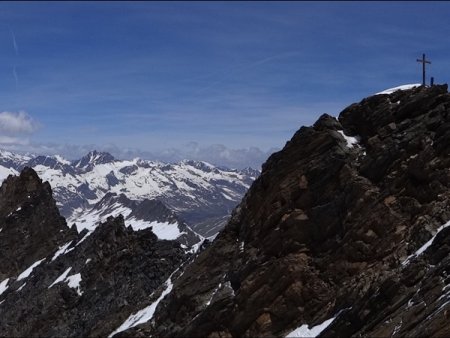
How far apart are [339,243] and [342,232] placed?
1.14 m

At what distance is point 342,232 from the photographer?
5203 centimetres

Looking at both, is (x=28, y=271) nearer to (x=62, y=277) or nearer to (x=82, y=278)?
(x=62, y=277)

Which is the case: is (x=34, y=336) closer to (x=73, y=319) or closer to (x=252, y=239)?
(x=73, y=319)

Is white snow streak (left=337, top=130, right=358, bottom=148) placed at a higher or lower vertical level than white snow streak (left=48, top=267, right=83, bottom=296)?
higher

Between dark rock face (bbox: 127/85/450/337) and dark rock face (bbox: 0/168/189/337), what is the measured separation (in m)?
26.3

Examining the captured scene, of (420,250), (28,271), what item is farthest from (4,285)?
(420,250)

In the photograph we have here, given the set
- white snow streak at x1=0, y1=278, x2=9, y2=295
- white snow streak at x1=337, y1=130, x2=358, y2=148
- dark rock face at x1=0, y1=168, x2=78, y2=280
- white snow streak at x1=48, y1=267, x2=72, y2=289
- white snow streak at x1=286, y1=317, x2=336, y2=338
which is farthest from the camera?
dark rock face at x1=0, y1=168, x2=78, y2=280

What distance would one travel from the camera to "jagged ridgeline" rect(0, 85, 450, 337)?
132ft

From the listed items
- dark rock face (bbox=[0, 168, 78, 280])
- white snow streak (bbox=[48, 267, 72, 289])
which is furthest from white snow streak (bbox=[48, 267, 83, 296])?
dark rock face (bbox=[0, 168, 78, 280])

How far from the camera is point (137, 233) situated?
107688mm

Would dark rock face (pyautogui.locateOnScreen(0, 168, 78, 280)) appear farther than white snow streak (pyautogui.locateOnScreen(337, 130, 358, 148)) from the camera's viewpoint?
Yes

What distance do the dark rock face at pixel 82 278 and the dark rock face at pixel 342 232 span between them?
2626cm

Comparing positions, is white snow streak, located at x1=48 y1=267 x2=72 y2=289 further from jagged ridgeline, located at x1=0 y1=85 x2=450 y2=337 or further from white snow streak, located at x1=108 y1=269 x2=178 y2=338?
white snow streak, located at x1=108 y1=269 x2=178 y2=338

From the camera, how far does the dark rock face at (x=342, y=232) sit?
42.5 m
